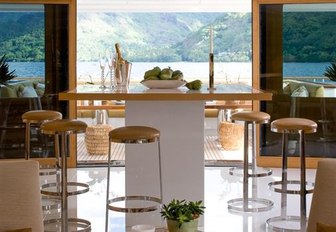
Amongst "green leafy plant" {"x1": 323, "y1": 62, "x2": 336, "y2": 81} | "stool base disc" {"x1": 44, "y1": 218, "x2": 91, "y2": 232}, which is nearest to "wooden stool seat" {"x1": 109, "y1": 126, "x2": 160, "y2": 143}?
"stool base disc" {"x1": 44, "y1": 218, "x2": 91, "y2": 232}

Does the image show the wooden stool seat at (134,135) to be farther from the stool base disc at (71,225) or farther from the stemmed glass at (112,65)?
the stool base disc at (71,225)

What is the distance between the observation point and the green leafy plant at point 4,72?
7.50m

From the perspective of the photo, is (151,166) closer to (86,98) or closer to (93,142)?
(86,98)

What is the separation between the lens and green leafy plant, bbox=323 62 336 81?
24.4 feet

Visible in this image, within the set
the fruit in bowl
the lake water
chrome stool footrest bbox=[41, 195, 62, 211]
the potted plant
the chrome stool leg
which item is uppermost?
the lake water

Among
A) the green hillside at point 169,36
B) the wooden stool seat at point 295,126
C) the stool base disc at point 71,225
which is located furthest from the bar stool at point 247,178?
the green hillside at point 169,36

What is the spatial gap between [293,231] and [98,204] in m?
1.95

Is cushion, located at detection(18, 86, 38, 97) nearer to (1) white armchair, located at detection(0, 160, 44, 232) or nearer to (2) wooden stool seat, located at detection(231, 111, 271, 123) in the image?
(2) wooden stool seat, located at detection(231, 111, 271, 123)

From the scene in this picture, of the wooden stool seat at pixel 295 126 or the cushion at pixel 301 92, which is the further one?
the cushion at pixel 301 92

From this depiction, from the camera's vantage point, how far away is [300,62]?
297 inches

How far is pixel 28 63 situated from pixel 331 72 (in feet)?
12.6

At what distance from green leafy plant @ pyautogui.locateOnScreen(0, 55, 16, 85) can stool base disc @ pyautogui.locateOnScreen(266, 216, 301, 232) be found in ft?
13.2

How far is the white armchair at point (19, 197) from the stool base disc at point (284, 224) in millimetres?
2489

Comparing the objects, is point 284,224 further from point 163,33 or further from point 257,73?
point 163,33
